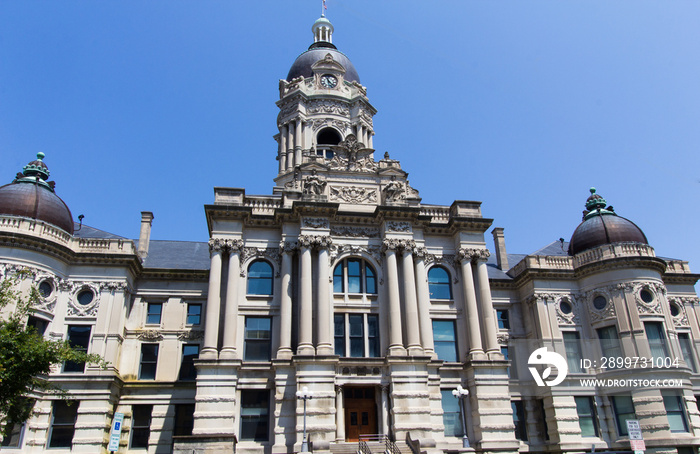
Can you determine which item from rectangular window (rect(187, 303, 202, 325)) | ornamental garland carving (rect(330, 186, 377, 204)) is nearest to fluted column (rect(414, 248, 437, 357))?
ornamental garland carving (rect(330, 186, 377, 204))

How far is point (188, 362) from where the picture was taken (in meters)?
35.7

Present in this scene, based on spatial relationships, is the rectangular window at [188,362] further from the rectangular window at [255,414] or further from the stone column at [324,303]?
the stone column at [324,303]

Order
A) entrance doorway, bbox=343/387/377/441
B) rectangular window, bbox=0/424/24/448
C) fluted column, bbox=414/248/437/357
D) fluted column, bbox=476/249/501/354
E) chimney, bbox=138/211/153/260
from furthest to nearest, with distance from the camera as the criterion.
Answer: chimney, bbox=138/211/153/260
fluted column, bbox=476/249/501/354
fluted column, bbox=414/248/437/357
entrance doorway, bbox=343/387/377/441
rectangular window, bbox=0/424/24/448

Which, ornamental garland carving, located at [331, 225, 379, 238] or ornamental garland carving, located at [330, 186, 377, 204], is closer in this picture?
ornamental garland carving, located at [331, 225, 379, 238]

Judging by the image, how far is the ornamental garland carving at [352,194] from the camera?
36.6 metres

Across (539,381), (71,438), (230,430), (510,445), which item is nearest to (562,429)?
(539,381)

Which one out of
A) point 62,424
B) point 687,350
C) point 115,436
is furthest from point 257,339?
point 687,350

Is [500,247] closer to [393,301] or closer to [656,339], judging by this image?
[656,339]

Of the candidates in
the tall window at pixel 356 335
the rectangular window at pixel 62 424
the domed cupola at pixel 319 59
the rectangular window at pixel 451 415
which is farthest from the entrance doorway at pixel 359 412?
the domed cupola at pixel 319 59

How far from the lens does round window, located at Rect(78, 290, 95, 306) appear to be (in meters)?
34.3

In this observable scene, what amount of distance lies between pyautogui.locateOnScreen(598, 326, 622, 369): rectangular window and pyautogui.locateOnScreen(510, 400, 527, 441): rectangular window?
20.7 feet

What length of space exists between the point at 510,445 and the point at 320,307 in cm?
1308

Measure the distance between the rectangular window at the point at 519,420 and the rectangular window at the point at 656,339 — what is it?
29.4ft

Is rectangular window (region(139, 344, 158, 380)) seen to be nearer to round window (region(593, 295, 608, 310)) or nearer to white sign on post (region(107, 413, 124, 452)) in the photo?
white sign on post (region(107, 413, 124, 452))
